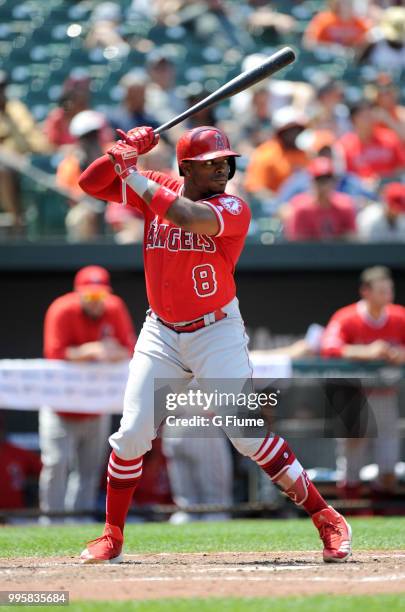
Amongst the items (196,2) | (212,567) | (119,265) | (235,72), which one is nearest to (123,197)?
(212,567)

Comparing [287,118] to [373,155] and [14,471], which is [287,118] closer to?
[373,155]

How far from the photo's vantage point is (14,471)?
848 cm

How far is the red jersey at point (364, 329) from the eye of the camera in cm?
868

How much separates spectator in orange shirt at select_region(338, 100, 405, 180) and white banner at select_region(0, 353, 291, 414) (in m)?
3.21

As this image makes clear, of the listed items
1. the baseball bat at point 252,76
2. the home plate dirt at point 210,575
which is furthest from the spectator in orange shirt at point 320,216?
the home plate dirt at point 210,575

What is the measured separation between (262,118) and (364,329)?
11.6 feet

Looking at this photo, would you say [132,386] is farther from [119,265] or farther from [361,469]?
[119,265]

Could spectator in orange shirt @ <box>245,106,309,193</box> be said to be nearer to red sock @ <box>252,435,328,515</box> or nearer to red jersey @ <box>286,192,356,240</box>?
red jersey @ <box>286,192,356,240</box>

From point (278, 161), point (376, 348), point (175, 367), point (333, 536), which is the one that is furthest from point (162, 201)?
point (278, 161)

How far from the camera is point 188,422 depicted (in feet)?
27.1

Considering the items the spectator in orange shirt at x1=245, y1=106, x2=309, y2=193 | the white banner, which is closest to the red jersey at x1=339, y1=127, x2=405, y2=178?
the spectator in orange shirt at x1=245, y1=106, x2=309, y2=193

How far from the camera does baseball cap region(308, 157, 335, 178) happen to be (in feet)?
31.5

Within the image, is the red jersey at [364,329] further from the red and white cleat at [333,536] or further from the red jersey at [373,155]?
the red and white cleat at [333,536]

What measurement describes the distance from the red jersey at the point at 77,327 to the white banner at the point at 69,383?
0.10m
